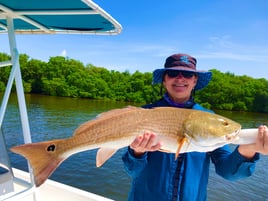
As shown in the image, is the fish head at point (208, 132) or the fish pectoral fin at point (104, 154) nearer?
the fish head at point (208, 132)

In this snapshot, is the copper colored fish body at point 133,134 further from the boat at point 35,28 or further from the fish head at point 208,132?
the boat at point 35,28

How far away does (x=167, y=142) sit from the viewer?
2.04 meters

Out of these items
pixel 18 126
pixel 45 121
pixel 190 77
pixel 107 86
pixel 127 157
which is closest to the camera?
pixel 127 157

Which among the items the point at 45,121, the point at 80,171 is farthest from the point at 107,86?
the point at 80,171

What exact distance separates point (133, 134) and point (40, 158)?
2.04 feet

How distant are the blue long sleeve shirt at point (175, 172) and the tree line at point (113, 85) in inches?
2101

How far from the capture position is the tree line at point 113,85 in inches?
2328

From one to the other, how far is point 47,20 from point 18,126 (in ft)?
68.7

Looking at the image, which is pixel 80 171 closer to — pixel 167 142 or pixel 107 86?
pixel 167 142

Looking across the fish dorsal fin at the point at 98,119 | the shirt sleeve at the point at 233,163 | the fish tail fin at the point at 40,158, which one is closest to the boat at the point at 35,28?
the fish dorsal fin at the point at 98,119

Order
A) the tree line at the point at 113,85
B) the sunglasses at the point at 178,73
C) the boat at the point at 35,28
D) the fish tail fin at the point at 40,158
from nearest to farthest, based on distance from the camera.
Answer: the fish tail fin at the point at 40,158 < the sunglasses at the point at 178,73 < the boat at the point at 35,28 < the tree line at the point at 113,85

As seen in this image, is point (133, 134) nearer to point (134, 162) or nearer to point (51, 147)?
point (134, 162)

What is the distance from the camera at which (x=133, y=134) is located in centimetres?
207

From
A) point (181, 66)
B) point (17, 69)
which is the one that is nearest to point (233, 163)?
point (181, 66)
